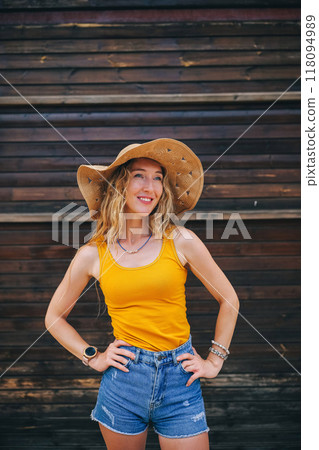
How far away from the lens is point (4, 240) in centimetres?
295

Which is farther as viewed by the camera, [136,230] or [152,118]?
[152,118]

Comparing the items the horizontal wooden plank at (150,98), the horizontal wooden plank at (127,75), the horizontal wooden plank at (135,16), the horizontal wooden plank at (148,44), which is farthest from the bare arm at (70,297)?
the horizontal wooden plank at (135,16)

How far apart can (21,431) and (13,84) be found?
3.10 metres

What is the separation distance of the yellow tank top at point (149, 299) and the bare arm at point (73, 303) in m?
0.12

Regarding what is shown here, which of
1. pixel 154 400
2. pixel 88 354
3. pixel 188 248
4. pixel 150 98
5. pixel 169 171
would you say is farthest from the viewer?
pixel 150 98

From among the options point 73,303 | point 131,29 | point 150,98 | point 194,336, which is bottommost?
point 194,336

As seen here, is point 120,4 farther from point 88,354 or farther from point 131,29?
point 88,354

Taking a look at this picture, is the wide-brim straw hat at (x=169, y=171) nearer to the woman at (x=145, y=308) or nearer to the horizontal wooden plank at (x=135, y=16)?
the woman at (x=145, y=308)

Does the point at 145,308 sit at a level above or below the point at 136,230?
below

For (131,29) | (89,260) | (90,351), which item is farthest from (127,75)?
(90,351)

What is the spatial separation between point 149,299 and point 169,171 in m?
0.73

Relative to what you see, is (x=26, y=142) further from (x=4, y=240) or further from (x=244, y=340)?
(x=244, y=340)

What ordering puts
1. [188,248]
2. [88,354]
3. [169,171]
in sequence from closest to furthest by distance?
[188,248] → [88,354] → [169,171]

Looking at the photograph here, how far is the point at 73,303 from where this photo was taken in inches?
68.6
